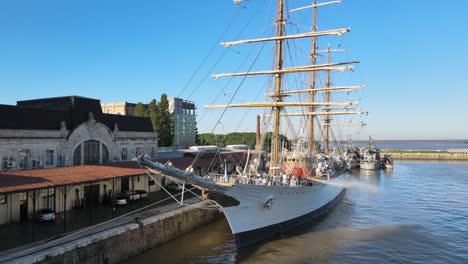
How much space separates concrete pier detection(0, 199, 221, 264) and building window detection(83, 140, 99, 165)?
34.7ft

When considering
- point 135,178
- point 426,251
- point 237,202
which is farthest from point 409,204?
point 135,178

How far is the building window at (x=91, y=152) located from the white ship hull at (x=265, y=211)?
16524 mm

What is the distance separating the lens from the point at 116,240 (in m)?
21.0

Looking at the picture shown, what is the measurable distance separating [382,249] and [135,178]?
71.9 ft

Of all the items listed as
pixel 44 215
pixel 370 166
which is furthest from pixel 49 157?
pixel 370 166

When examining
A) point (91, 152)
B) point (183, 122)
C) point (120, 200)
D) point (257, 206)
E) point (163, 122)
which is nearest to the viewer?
point (257, 206)

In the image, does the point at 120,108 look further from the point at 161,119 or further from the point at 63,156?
the point at 63,156

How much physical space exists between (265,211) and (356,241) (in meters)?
7.39

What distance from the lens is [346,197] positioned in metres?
48.4

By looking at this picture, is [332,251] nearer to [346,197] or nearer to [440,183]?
[346,197]

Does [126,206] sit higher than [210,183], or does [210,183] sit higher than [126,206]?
[210,183]

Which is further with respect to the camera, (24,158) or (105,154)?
(105,154)

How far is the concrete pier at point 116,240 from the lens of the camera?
1730cm

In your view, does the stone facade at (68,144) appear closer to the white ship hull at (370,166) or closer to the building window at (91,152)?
the building window at (91,152)
